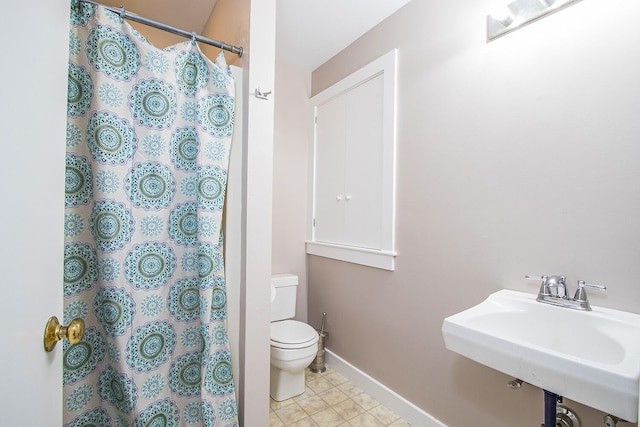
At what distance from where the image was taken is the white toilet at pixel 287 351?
5.98ft

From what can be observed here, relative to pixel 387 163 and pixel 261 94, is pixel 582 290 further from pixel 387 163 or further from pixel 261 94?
pixel 261 94

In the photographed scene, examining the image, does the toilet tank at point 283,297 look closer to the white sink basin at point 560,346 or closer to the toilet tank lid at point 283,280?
the toilet tank lid at point 283,280

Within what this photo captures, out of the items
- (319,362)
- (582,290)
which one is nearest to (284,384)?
(319,362)

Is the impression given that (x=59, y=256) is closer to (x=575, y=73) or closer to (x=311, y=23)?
(x=575, y=73)

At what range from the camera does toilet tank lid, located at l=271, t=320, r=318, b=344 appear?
6.20 feet

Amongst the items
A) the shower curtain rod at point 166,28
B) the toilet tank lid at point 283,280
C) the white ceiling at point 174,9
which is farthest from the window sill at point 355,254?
the white ceiling at point 174,9

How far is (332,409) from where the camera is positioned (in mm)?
1828

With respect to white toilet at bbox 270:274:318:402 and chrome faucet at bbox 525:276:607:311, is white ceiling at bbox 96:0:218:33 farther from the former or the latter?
chrome faucet at bbox 525:276:607:311

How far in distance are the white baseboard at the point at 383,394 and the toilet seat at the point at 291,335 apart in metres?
0.46

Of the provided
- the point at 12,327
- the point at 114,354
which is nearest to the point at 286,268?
the point at 114,354

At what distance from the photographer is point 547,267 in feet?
3.93

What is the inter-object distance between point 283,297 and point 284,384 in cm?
60

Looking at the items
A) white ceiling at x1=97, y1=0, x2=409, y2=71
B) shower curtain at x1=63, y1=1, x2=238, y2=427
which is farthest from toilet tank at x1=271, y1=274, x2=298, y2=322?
white ceiling at x1=97, y1=0, x2=409, y2=71

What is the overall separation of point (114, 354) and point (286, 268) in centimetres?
142
